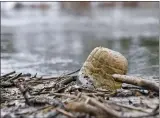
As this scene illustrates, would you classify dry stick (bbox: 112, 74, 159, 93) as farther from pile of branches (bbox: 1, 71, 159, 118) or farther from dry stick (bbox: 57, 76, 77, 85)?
dry stick (bbox: 57, 76, 77, 85)

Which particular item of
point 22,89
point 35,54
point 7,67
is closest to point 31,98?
point 22,89

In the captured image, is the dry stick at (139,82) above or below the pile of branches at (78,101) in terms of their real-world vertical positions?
above

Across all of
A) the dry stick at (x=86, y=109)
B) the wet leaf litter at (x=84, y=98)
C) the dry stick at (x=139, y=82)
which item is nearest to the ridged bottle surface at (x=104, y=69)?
the wet leaf litter at (x=84, y=98)

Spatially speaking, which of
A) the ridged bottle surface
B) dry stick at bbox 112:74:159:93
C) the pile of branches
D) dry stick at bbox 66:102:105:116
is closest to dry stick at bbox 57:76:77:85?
the pile of branches

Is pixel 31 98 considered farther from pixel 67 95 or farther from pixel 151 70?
pixel 151 70

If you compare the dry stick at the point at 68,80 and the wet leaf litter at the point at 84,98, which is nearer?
the wet leaf litter at the point at 84,98

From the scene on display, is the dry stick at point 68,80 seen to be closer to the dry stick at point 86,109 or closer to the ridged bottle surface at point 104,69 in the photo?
the ridged bottle surface at point 104,69

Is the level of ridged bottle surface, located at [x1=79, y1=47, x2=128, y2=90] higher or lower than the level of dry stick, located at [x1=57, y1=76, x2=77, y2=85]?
higher

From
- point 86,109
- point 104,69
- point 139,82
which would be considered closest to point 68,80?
point 104,69
